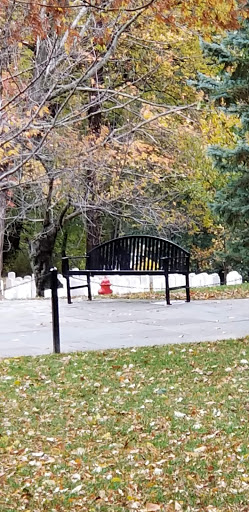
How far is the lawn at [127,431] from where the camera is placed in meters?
3.72

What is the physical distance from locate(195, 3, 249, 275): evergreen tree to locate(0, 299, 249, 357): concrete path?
6.97ft

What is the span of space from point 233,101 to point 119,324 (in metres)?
3.40

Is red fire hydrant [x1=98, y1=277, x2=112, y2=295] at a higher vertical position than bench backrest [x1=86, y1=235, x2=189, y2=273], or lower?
lower

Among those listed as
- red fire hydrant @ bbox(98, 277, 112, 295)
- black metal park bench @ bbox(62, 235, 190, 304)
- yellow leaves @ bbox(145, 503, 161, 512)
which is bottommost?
yellow leaves @ bbox(145, 503, 161, 512)

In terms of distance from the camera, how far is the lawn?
147 inches

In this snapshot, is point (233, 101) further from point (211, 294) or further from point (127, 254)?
point (211, 294)

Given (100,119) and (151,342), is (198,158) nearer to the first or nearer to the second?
(100,119)

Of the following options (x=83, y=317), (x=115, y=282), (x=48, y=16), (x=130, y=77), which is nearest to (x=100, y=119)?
(x=130, y=77)

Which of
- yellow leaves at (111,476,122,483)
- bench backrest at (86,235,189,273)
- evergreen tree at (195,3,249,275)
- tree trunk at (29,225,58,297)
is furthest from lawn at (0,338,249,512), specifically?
tree trunk at (29,225,58,297)

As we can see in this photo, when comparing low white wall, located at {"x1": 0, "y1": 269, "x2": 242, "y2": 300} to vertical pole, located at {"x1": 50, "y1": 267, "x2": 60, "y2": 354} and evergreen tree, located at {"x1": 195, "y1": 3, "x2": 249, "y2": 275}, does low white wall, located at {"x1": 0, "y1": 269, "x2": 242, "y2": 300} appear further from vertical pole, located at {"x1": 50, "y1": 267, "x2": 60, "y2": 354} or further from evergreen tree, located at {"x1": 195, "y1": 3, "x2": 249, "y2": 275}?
vertical pole, located at {"x1": 50, "y1": 267, "x2": 60, "y2": 354}

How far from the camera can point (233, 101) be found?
333 inches

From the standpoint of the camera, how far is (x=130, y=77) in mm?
15656

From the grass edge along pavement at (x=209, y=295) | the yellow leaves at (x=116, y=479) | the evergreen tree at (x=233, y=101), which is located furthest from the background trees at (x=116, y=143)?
the yellow leaves at (x=116, y=479)

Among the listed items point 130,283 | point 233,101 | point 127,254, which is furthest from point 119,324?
point 130,283
